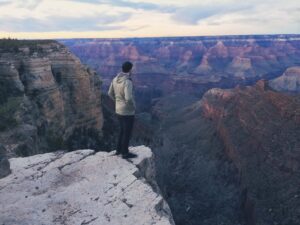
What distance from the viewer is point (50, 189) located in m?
9.88

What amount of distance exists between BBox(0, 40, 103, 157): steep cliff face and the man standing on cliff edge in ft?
34.0

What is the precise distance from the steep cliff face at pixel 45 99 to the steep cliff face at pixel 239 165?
27.8 feet

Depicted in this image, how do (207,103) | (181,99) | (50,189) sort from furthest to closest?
1. (181,99)
2. (207,103)
3. (50,189)

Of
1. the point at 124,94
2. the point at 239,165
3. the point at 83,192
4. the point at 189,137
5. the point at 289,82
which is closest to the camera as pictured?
the point at 83,192

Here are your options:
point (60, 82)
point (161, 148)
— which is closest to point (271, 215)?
point (60, 82)

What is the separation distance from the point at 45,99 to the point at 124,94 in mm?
21877

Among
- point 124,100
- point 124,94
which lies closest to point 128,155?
point 124,100

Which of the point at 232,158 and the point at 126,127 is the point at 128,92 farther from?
the point at 232,158

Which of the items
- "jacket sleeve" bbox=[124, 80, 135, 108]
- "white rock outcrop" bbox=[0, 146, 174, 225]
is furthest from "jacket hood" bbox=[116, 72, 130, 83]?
"white rock outcrop" bbox=[0, 146, 174, 225]

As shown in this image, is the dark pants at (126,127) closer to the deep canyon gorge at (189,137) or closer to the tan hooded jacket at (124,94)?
the tan hooded jacket at (124,94)

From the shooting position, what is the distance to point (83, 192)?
31.4ft

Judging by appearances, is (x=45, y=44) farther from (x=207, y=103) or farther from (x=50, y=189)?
(x=207, y=103)

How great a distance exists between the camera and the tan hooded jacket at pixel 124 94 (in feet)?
33.8

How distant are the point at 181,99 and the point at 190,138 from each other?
45.8m
